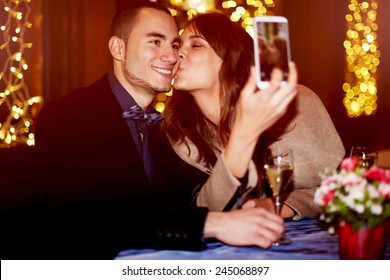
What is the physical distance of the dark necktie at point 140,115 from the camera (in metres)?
2.12

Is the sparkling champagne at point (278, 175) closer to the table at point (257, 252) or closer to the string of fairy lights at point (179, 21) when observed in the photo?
the table at point (257, 252)

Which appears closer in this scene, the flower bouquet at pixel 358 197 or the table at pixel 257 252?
the flower bouquet at pixel 358 197

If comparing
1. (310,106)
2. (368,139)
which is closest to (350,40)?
(368,139)

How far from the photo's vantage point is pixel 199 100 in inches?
102

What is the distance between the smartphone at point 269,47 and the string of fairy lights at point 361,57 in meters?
6.84

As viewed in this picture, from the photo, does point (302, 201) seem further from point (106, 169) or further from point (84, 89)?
point (84, 89)

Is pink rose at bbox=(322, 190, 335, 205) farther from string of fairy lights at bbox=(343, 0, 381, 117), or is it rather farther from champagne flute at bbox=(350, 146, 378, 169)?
string of fairy lights at bbox=(343, 0, 381, 117)

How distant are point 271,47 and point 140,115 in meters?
0.80

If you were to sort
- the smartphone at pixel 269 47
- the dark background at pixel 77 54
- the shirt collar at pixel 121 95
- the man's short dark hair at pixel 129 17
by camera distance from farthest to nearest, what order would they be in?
the dark background at pixel 77 54 < the man's short dark hair at pixel 129 17 < the shirt collar at pixel 121 95 < the smartphone at pixel 269 47

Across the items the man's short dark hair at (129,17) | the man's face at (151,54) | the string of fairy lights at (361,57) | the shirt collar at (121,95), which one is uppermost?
the man's short dark hair at (129,17)

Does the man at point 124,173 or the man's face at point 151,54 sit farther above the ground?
the man's face at point 151,54

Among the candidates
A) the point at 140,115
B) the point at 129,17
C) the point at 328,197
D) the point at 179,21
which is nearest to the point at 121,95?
the point at 140,115

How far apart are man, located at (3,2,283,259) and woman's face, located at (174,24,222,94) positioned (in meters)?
0.05

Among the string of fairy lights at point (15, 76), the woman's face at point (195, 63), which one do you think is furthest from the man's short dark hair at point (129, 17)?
the string of fairy lights at point (15, 76)
